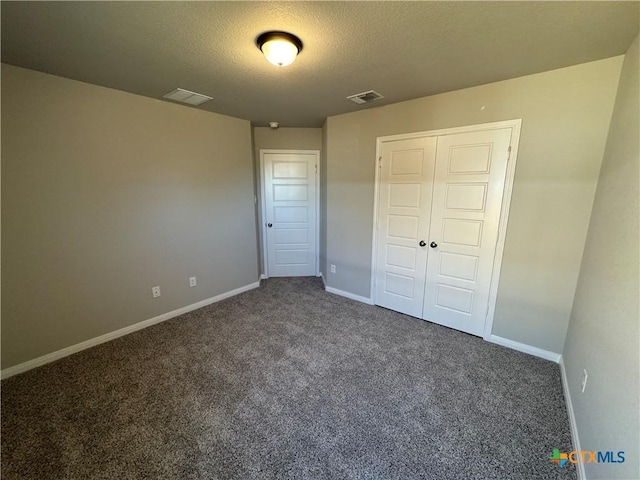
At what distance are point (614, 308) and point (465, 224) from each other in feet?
4.50

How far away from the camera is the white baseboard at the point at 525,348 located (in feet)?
7.50

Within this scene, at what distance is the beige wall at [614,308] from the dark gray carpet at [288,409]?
0.38 m

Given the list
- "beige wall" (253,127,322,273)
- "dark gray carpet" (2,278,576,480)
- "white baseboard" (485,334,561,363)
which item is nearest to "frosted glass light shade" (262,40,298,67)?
"dark gray carpet" (2,278,576,480)

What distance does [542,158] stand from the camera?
2.14 m

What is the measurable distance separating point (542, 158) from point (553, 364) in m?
1.80

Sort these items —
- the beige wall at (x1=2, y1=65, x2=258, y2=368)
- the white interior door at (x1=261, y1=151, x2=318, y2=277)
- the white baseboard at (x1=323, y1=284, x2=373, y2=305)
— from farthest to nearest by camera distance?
the white interior door at (x1=261, y1=151, x2=318, y2=277) → the white baseboard at (x1=323, y1=284, x2=373, y2=305) → the beige wall at (x1=2, y1=65, x2=258, y2=368)

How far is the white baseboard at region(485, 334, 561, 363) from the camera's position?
229cm

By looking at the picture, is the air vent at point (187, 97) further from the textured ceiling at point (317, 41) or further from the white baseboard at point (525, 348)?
the white baseboard at point (525, 348)

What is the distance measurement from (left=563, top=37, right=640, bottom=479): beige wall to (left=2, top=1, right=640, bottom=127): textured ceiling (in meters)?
0.53

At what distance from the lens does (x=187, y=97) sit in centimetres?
267

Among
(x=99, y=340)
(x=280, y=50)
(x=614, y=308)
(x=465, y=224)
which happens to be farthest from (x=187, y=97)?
(x=614, y=308)

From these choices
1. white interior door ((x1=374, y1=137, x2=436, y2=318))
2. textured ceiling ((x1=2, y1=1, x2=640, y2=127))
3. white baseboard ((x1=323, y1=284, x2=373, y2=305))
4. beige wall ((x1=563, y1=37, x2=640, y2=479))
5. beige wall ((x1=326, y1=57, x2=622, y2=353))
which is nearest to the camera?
beige wall ((x1=563, y1=37, x2=640, y2=479))

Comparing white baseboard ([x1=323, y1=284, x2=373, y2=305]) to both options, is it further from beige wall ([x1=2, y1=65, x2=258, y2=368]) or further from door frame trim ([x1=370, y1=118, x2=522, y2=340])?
beige wall ([x1=2, y1=65, x2=258, y2=368])

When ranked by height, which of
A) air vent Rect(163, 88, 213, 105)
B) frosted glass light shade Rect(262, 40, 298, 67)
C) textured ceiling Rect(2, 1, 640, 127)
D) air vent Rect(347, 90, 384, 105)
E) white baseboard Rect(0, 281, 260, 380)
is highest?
air vent Rect(347, 90, 384, 105)
